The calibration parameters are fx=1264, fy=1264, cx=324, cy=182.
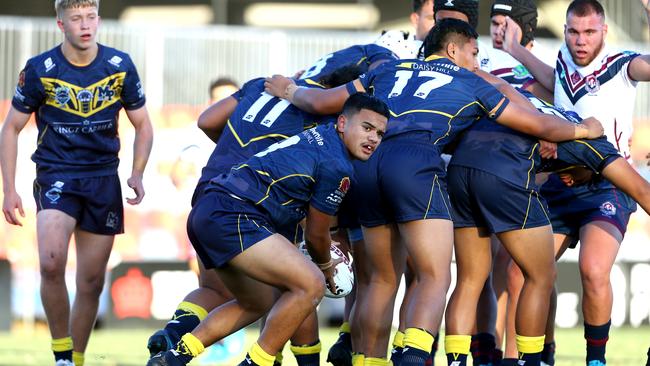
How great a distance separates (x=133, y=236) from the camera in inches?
568

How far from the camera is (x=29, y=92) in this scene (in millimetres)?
8930

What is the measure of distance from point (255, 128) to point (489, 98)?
4.96 ft

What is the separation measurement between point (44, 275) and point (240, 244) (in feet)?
7.72

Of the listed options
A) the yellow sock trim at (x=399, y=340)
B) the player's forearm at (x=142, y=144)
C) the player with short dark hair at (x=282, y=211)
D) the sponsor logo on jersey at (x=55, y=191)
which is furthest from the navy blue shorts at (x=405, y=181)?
the sponsor logo on jersey at (x=55, y=191)

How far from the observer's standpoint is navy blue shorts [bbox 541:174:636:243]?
833 cm

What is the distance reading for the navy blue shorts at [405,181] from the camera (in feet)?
24.0

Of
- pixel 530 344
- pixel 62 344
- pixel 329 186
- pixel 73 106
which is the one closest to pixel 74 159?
pixel 73 106

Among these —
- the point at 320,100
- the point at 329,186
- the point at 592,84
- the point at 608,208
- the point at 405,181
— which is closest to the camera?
the point at 329,186

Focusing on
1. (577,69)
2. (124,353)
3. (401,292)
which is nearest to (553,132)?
(577,69)

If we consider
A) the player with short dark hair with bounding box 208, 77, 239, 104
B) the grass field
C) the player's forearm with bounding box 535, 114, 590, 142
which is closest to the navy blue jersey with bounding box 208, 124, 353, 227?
the player's forearm with bounding box 535, 114, 590, 142

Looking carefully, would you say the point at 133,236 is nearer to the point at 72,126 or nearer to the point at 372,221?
the point at 72,126

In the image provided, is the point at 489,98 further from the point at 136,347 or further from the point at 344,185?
the point at 136,347

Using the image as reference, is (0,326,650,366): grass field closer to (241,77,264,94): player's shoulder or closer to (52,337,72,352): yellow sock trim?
(52,337,72,352): yellow sock trim

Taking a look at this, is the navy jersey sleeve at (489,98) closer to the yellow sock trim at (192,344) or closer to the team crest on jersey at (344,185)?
the team crest on jersey at (344,185)
